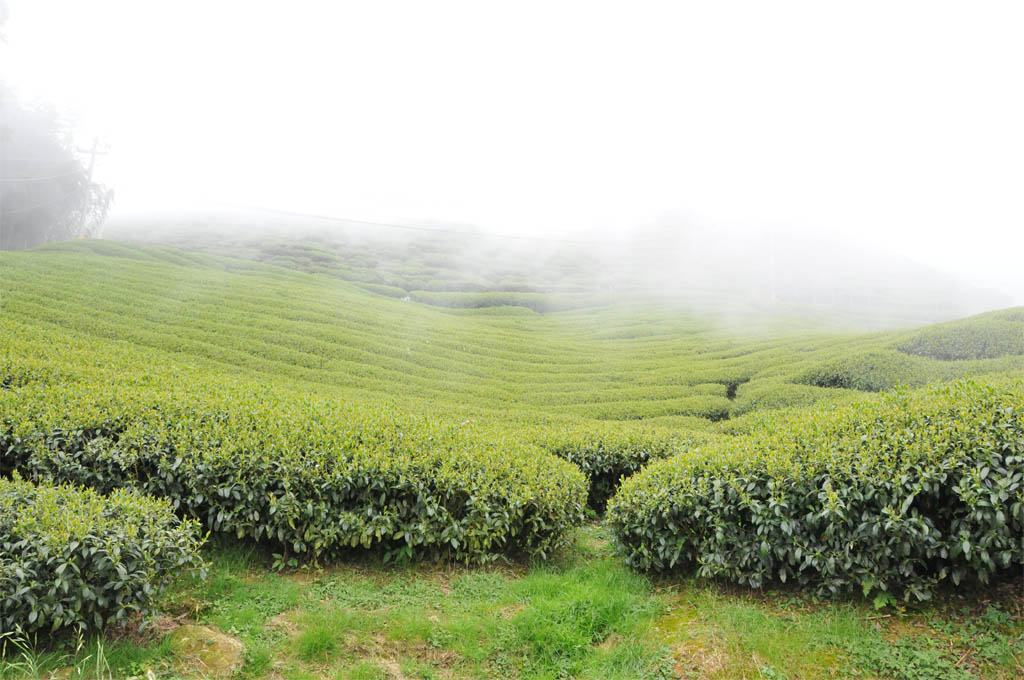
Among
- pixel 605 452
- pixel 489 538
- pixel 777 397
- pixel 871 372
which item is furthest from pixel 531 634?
pixel 871 372

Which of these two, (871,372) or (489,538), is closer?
(489,538)

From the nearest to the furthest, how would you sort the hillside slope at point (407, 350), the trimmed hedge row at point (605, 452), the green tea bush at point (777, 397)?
1. the trimmed hedge row at point (605, 452)
2. the hillside slope at point (407, 350)
3. the green tea bush at point (777, 397)

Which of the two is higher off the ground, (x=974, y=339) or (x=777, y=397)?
(x=974, y=339)

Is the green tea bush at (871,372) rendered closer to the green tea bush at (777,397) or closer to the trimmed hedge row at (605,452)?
the green tea bush at (777,397)

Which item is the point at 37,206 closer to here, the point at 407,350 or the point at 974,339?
the point at 407,350

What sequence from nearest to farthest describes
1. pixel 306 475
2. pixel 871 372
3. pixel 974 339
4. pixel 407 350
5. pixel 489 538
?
1. pixel 306 475
2. pixel 489 538
3. pixel 871 372
4. pixel 974 339
5. pixel 407 350

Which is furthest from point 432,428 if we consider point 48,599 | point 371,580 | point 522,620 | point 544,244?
point 544,244

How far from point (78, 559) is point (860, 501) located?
19.7 feet

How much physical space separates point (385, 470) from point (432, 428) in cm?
145

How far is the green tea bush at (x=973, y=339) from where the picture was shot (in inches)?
541

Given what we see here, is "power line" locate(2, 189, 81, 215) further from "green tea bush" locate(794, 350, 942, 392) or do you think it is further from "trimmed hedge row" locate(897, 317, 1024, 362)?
"trimmed hedge row" locate(897, 317, 1024, 362)

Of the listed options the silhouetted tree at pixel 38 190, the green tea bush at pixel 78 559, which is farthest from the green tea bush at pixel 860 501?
the silhouetted tree at pixel 38 190

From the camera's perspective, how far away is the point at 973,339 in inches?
560

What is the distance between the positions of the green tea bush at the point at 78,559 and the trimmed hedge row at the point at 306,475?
941mm
